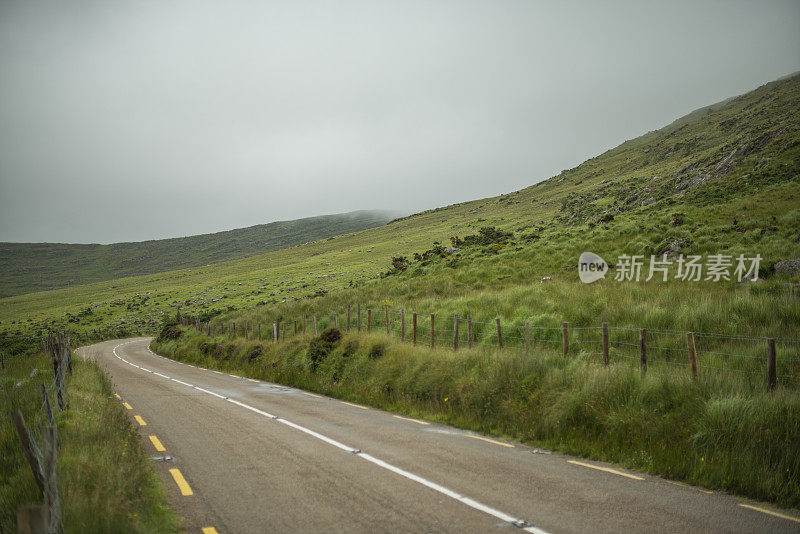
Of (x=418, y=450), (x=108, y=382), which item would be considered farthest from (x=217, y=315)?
(x=418, y=450)

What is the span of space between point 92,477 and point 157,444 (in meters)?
4.00

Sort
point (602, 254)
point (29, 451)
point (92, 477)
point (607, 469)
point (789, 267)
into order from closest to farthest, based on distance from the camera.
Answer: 1. point (29, 451)
2. point (92, 477)
3. point (607, 469)
4. point (789, 267)
5. point (602, 254)

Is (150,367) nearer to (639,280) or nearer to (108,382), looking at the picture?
(108,382)

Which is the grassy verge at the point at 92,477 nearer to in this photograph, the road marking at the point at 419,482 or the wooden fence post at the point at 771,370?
the road marking at the point at 419,482

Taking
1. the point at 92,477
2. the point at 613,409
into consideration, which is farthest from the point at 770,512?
the point at 92,477

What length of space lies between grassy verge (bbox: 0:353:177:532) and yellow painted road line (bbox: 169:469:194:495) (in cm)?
33

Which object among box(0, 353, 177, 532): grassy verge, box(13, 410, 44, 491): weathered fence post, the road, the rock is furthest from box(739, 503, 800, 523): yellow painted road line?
the rock

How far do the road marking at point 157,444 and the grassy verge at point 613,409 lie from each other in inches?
241

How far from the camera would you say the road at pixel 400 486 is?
19.3 feet

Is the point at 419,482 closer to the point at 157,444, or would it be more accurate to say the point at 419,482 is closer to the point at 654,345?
the point at 157,444

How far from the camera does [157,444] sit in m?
10.0

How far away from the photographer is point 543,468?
8.05 meters

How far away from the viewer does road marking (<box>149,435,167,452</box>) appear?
963 cm

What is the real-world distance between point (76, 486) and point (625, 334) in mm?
16086
